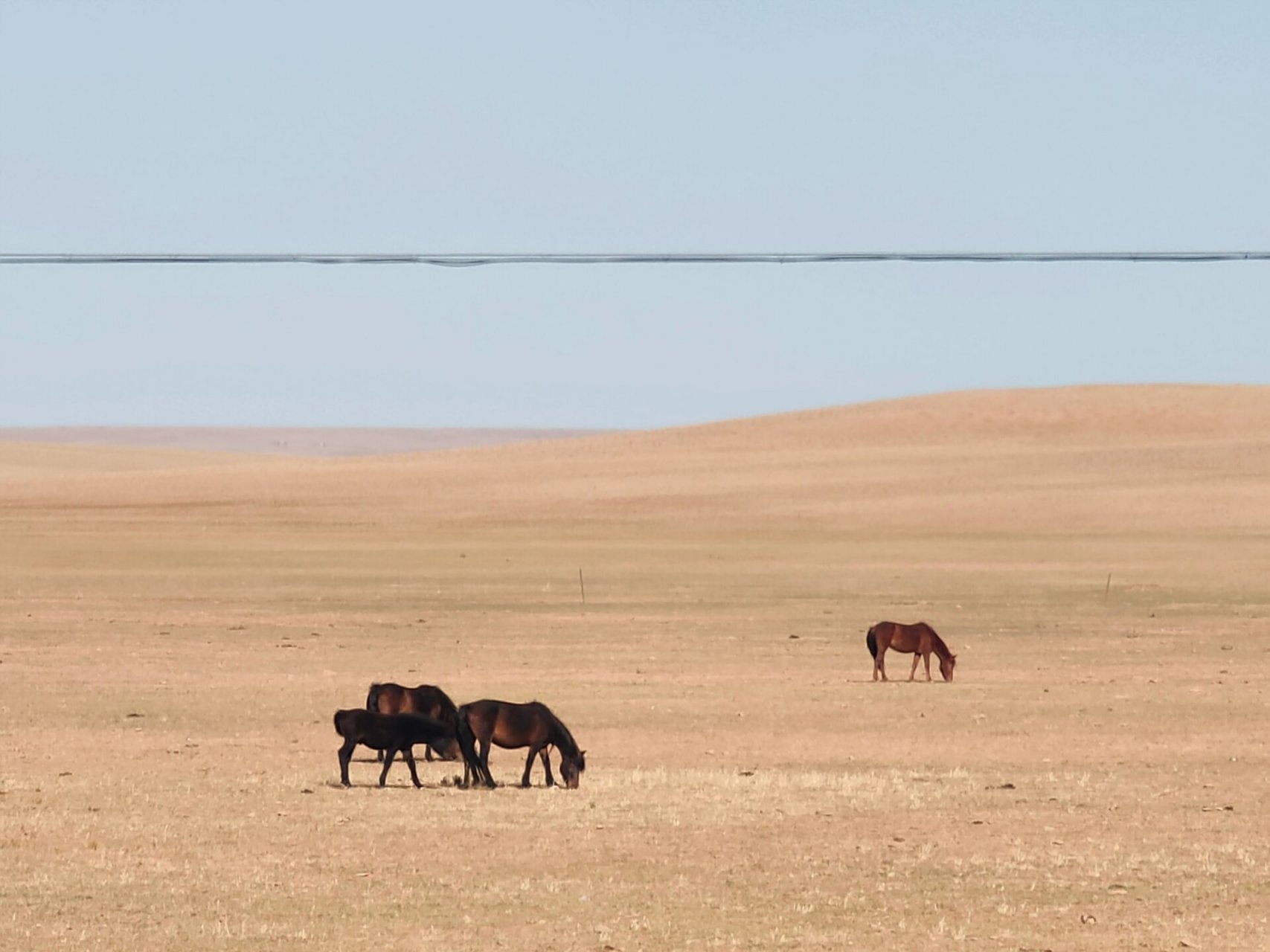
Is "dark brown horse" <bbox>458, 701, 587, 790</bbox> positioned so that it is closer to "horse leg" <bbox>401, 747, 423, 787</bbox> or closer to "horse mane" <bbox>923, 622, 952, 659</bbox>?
"horse leg" <bbox>401, 747, 423, 787</bbox>

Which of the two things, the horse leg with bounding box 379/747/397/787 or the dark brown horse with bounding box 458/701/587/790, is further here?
the horse leg with bounding box 379/747/397/787

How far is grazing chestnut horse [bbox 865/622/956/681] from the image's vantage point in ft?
88.2

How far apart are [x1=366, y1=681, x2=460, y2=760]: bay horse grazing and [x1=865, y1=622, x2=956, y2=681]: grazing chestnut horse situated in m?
9.51

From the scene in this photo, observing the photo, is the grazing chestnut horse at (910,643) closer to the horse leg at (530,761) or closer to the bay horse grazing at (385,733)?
the horse leg at (530,761)

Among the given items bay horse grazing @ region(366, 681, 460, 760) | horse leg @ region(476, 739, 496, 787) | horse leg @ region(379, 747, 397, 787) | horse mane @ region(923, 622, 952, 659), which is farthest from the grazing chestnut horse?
horse leg @ region(379, 747, 397, 787)

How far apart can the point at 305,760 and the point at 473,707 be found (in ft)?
9.68

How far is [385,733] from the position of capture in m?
16.6

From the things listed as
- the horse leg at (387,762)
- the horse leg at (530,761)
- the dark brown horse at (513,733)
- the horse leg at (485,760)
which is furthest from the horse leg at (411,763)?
the horse leg at (530,761)

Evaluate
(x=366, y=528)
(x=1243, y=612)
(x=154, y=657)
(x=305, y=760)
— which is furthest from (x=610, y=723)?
(x=366, y=528)

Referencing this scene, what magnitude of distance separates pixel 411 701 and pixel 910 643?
1033 centimetres

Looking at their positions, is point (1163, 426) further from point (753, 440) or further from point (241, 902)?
point (241, 902)

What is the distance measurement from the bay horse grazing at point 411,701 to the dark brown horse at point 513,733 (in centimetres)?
143

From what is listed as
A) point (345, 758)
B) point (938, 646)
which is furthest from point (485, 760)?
point (938, 646)

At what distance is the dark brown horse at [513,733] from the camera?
1652 centimetres
